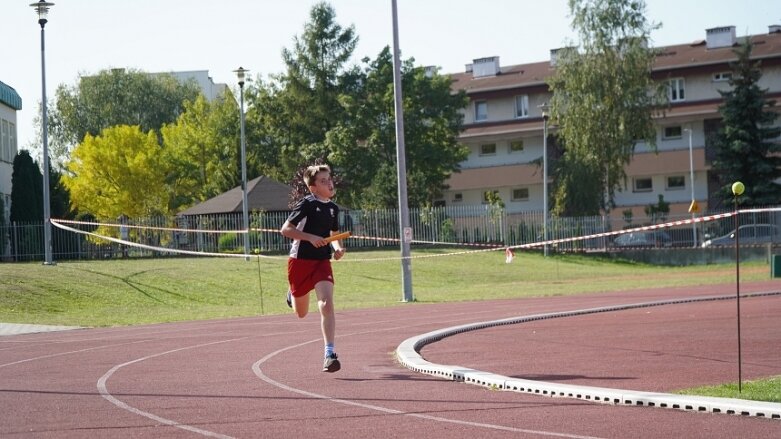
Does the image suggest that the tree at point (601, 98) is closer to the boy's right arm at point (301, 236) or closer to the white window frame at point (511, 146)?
the white window frame at point (511, 146)

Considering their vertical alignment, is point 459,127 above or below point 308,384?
above

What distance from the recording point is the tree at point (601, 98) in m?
65.0

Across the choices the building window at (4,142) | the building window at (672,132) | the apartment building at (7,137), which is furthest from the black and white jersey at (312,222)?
the building window at (672,132)

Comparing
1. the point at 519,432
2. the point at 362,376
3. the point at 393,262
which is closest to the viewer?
the point at 519,432

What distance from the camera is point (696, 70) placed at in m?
74.8

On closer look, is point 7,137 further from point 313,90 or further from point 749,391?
point 749,391

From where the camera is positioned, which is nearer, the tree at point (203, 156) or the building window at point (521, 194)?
the building window at point (521, 194)

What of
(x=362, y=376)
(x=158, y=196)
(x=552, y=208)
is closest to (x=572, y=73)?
(x=552, y=208)

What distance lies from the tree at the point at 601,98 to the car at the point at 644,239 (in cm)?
313

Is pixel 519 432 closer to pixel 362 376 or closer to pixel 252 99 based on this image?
pixel 362 376

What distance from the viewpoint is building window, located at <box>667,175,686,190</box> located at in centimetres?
7669

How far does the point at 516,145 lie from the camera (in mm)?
81750

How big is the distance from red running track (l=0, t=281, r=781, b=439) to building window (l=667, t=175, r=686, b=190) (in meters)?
55.6

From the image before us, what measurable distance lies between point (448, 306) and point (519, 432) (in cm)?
1897
